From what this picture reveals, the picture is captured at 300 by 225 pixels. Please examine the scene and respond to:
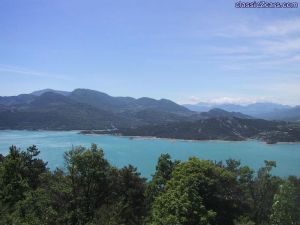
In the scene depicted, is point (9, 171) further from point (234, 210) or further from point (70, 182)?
point (234, 210)

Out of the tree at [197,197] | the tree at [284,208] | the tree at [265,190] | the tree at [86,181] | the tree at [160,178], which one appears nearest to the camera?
the tree at [284,208]

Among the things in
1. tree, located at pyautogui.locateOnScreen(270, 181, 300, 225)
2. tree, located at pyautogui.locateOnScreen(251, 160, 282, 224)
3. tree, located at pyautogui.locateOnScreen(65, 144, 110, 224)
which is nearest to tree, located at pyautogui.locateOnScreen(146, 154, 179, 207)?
tree, located at pyautogui.locateOnScreen(65, 144, 110, 224)

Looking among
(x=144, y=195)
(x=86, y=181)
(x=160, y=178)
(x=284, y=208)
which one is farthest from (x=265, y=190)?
(x=86, y=181)

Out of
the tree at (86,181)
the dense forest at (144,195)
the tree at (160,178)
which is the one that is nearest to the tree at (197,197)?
the dense forest at (144,195)

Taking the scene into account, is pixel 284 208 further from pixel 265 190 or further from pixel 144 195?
pixel 144 195

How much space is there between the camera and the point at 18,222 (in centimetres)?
2077

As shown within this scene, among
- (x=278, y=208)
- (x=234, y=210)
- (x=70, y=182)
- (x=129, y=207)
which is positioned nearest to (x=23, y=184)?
(x=70, y=182)

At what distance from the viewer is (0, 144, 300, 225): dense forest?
85.2ft

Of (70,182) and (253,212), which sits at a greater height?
(70,182)

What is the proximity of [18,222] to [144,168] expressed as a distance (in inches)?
3733

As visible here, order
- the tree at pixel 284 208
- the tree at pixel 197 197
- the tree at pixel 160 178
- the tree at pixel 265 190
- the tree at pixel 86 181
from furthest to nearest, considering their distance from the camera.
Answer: the tree at pixel 160 178 → the tree at pixel 265 190 → the tree at pixel 86 181 → the tree at pixel 197 197 → the tree at pixel 284 208

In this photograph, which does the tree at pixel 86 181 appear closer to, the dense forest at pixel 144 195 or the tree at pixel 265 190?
the dense forest at pixel 144 195

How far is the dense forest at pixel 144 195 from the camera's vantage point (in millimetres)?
25969

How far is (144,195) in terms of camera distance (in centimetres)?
3625
